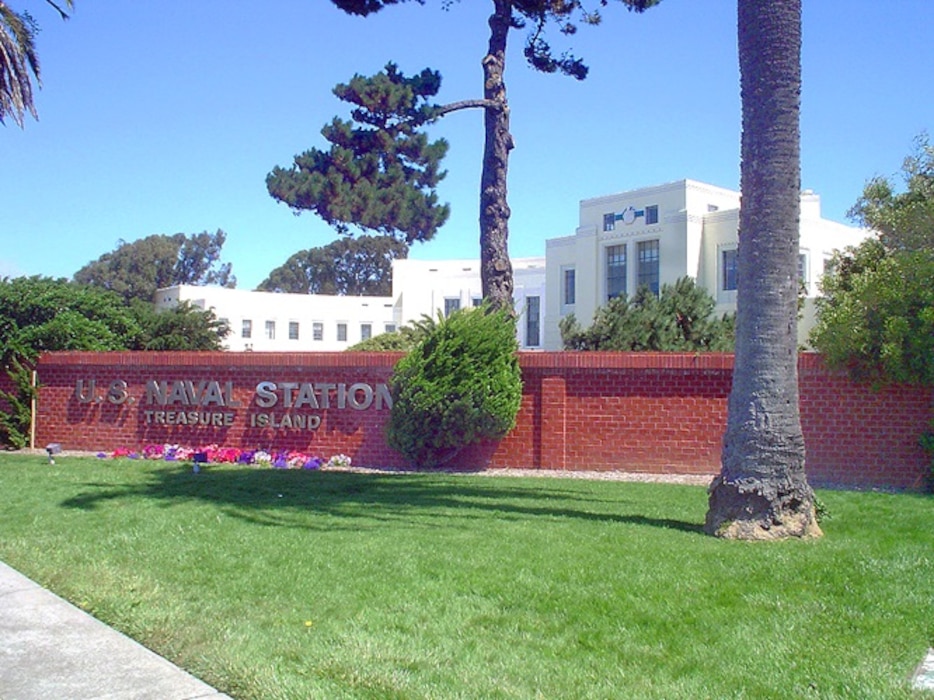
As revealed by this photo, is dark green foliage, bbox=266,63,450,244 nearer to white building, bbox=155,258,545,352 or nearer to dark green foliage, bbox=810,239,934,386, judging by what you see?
dark green foliage, bbox=810,239,934,386

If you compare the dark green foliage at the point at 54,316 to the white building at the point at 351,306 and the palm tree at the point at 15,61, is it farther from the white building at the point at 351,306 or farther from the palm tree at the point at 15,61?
the white building at the point at 351,306

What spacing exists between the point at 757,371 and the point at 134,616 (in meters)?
5.88

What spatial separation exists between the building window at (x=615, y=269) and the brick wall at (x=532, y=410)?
27449mm

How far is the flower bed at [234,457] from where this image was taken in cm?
1705

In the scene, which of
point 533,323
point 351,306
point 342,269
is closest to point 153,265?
point 342,269

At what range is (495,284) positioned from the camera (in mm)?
19047

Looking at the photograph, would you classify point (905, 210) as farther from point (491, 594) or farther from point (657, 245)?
point (657, 245)

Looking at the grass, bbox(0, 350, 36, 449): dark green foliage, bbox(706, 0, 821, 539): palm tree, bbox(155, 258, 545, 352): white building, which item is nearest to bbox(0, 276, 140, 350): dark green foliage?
bbox(0, 350, 36, 449): dark green foliage

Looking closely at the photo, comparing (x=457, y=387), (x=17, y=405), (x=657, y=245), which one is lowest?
(x=17, y=405)

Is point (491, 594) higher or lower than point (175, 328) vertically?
lower

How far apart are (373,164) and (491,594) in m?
16.4

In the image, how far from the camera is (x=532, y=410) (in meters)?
16.7

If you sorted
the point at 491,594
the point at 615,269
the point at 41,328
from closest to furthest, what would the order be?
the point at 491,594, the point at 41,328, the point at 615,269

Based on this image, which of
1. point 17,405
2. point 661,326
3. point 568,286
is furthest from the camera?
point 568,286
